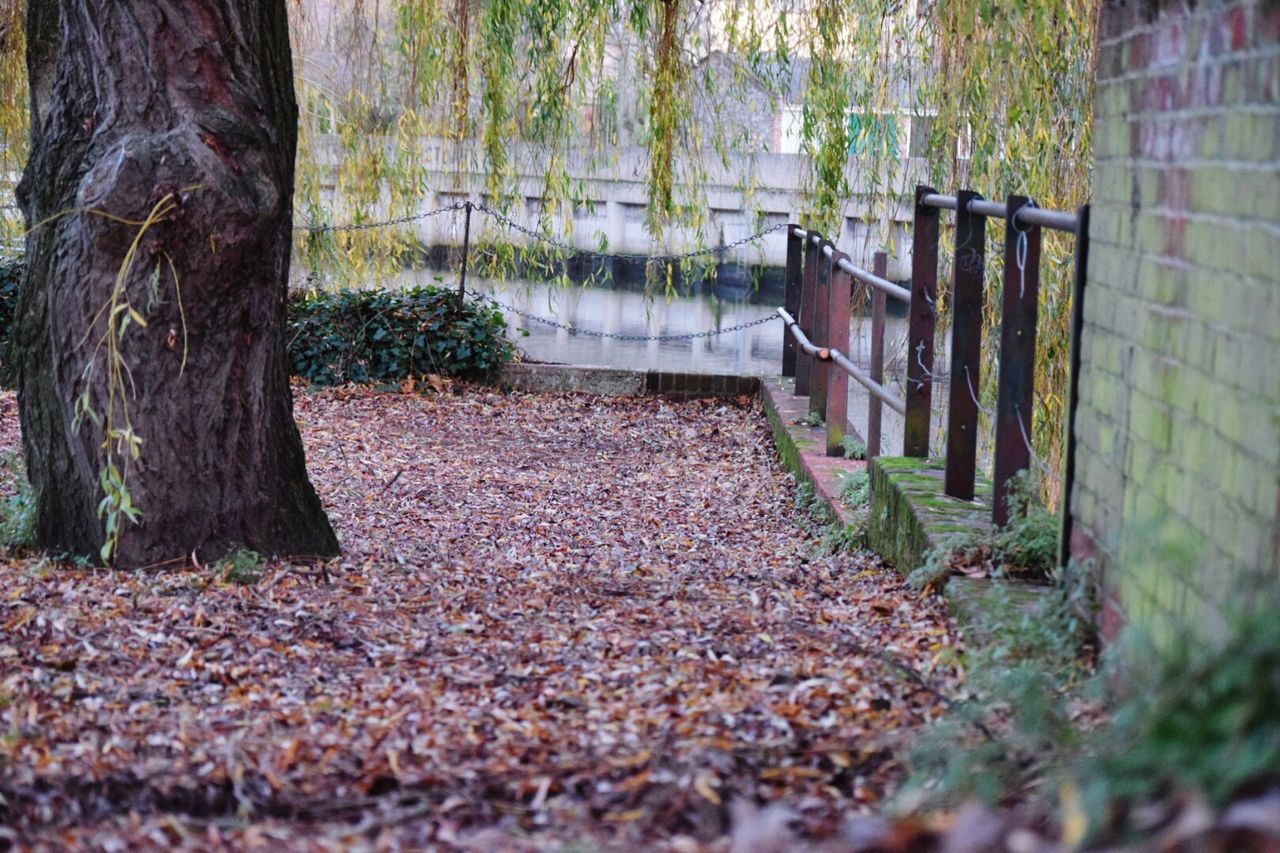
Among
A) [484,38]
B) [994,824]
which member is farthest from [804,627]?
[484,38]

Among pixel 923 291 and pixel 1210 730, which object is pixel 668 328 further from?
pixel 1210 730

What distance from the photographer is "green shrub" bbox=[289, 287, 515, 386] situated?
11086 millimetres

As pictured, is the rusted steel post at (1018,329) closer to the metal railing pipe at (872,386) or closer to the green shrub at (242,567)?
the metal railing pipe at (872,386)

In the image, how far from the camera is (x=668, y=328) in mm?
21734

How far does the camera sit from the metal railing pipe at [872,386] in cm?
583

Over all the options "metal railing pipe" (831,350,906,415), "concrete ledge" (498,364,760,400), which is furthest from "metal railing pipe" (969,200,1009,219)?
"concrete ledge" (498,364,760,400)

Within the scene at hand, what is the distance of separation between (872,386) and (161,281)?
9.48 feet

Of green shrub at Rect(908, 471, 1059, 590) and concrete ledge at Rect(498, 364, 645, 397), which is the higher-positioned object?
green shrub at Rect(908, 471, 1059, 590)

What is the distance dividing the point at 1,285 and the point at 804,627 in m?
9.14

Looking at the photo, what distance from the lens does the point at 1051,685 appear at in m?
3.03

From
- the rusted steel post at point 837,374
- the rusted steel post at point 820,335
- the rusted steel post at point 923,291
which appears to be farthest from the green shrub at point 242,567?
the rusted steel post at point 820,335

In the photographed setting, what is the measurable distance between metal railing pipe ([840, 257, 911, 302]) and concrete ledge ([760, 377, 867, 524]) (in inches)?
37.2

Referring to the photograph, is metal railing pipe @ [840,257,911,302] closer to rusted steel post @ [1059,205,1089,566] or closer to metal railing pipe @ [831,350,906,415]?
metal railing pipe @ [831,350,906,415]

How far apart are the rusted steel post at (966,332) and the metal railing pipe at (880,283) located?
56cm
